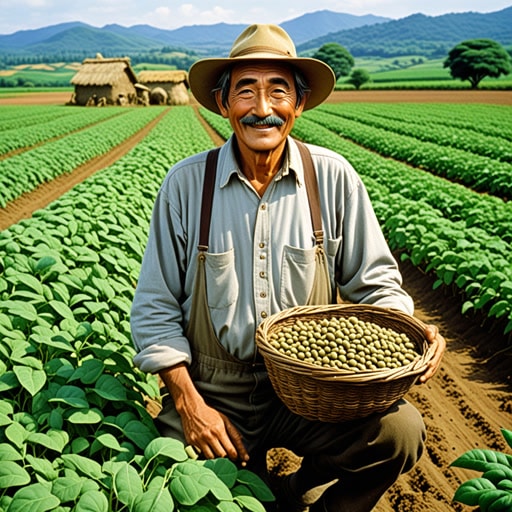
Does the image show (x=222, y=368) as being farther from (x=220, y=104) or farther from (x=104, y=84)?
(x=104, y=84)

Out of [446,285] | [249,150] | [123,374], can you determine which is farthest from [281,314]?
[446,285]

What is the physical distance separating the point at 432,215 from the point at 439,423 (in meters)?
3.99

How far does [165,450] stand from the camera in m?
1.95

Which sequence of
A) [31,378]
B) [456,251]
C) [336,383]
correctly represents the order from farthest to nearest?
[456,251] < [31,378] < [336,383]

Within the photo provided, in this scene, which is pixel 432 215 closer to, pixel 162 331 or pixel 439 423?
pixel 439 423

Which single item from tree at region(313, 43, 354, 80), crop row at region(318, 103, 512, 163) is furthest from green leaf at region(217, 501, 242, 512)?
tree at region(313, 43, 354, 80)

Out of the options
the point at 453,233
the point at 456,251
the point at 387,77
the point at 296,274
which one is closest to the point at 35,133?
the point at 453,233

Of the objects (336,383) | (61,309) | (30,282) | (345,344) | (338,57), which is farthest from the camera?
(338,57)

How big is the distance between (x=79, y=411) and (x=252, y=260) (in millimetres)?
965

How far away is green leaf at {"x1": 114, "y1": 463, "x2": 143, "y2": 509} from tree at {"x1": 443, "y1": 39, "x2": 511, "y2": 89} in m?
74.9

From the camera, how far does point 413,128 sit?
21.0m

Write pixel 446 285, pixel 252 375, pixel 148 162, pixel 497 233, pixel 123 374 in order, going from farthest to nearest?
pixel 148 162 < pixel 497 233 < pixel 446 285 < pixel 123 374 < pixel 252 375

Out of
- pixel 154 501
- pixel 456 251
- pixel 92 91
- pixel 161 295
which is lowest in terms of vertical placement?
pixel 456 251

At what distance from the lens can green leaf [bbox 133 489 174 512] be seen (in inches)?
67.1
